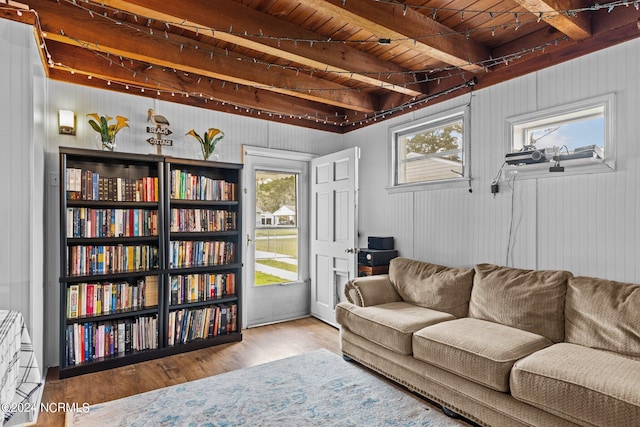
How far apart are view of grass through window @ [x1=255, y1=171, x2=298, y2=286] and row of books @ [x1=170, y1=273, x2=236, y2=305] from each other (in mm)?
552

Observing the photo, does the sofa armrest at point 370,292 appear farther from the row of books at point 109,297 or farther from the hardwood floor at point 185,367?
the row of books at point 109,297

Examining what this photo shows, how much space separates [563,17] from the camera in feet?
7.25

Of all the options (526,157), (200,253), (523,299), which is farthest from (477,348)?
(200,253)

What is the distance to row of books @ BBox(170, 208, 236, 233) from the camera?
11.3ft

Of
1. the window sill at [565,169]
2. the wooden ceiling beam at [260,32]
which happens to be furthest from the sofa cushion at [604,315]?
the wooden ceiling beam at [260,32]

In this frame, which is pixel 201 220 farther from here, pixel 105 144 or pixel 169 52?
pixel 169 52

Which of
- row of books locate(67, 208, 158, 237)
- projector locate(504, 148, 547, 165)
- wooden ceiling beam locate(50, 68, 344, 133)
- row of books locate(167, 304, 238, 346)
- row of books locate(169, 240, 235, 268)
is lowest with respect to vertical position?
row of books locate(167, 304, 238, 346)

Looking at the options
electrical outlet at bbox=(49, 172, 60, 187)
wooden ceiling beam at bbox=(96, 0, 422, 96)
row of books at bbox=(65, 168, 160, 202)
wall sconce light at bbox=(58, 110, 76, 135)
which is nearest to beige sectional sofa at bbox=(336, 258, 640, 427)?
wooden ceiling beam at bbox=(96, 0, 422, 96)

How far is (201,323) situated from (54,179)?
177cm

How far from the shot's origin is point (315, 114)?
14.5 feet

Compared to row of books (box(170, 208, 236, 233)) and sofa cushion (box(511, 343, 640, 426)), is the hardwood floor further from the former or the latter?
sofa cushion (box(511, 343, 640, 426))

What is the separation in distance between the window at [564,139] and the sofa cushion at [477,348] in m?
1.19

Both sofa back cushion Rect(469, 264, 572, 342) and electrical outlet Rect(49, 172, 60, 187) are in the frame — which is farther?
electrical outlet Rect(49, 172, 60, 187)

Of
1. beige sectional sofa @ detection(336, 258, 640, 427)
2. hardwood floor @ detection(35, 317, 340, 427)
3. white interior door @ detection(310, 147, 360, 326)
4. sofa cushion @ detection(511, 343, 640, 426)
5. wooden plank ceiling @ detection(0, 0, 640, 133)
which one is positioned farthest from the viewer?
white interior door @ detection(310, 147, 360, 326)
